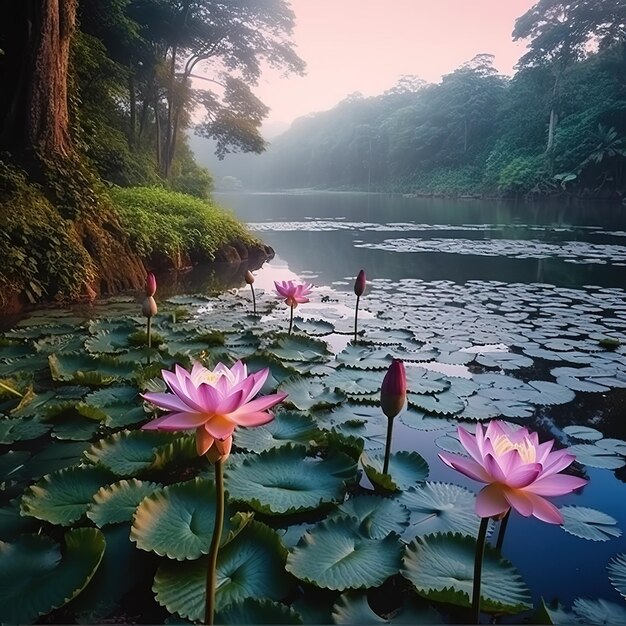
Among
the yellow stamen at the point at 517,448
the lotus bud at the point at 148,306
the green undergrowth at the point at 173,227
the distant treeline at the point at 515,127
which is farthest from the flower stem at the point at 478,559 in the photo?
the distant treeline at the point at 515,127

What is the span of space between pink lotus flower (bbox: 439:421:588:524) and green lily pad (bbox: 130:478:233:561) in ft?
1.92

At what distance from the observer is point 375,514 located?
1259 mm

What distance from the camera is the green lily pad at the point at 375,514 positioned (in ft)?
3.92

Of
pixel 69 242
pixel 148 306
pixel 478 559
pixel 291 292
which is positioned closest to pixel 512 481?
pixel 478 559

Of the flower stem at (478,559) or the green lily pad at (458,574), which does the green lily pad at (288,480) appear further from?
the flower stem at (478,559)

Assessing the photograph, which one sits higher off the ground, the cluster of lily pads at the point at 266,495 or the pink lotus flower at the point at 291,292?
the pink lotus flower at the point at 291,292

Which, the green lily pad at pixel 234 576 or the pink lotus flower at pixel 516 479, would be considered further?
the green lily pad at pixel 234 576

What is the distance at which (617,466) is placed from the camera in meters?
1.68

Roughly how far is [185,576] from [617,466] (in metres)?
1.44

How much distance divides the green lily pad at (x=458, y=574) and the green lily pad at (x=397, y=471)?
0.89 feet

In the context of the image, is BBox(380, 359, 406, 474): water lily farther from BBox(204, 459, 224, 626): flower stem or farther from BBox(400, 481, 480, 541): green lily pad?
BBox(204, 459, 224, 626): flower stem

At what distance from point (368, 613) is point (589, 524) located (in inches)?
30.4

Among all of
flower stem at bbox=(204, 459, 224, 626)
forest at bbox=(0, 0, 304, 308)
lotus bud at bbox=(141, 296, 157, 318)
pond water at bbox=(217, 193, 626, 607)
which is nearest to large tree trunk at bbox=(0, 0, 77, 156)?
forest at bbox=(0, 0, 304, 308)

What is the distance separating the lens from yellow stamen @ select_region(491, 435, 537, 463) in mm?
783
